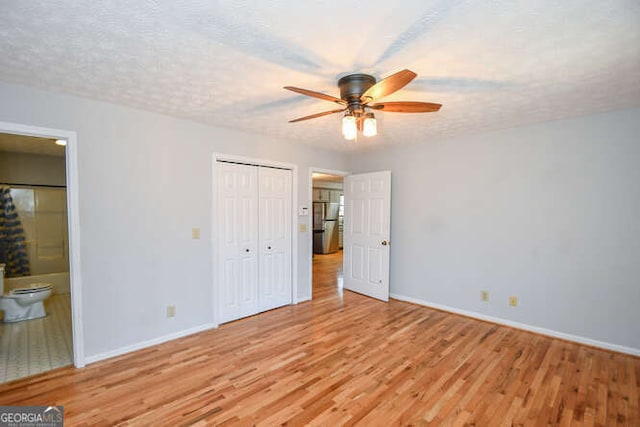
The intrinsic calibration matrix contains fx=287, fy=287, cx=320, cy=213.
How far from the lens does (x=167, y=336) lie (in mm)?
3021

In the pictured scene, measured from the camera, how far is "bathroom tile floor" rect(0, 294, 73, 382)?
2.49m

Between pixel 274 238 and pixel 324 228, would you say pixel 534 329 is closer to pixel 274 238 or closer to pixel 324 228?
pixel 274 238

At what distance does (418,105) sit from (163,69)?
1.77m

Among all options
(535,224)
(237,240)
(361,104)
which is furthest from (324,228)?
(361,104)

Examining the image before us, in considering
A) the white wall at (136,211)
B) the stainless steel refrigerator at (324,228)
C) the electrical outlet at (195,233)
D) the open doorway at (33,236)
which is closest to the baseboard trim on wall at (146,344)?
the white wall at (136,211)

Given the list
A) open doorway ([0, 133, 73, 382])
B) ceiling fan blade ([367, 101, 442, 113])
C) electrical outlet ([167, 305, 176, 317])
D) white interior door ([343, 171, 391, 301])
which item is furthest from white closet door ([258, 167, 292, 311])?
open doorway ([0, 133, 73, 382])

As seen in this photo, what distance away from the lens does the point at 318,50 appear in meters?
1.71

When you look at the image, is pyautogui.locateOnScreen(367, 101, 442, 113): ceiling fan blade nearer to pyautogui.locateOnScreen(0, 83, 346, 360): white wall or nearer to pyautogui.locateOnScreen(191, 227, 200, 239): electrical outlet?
pyautogui.locateOnScreen(0, 83, 346, 360): white wall

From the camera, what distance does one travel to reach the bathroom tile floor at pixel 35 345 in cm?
249

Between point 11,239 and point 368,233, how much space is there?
5.69 meters

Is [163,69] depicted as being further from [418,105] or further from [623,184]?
[623,184]

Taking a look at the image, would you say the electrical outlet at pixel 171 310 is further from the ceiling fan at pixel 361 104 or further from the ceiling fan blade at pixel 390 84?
the ceiling fan blade at pixel 390 84

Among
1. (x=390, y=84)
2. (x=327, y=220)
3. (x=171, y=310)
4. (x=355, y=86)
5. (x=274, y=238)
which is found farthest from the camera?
(x=327, y=220)

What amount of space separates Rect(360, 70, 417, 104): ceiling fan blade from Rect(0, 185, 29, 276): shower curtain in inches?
230
